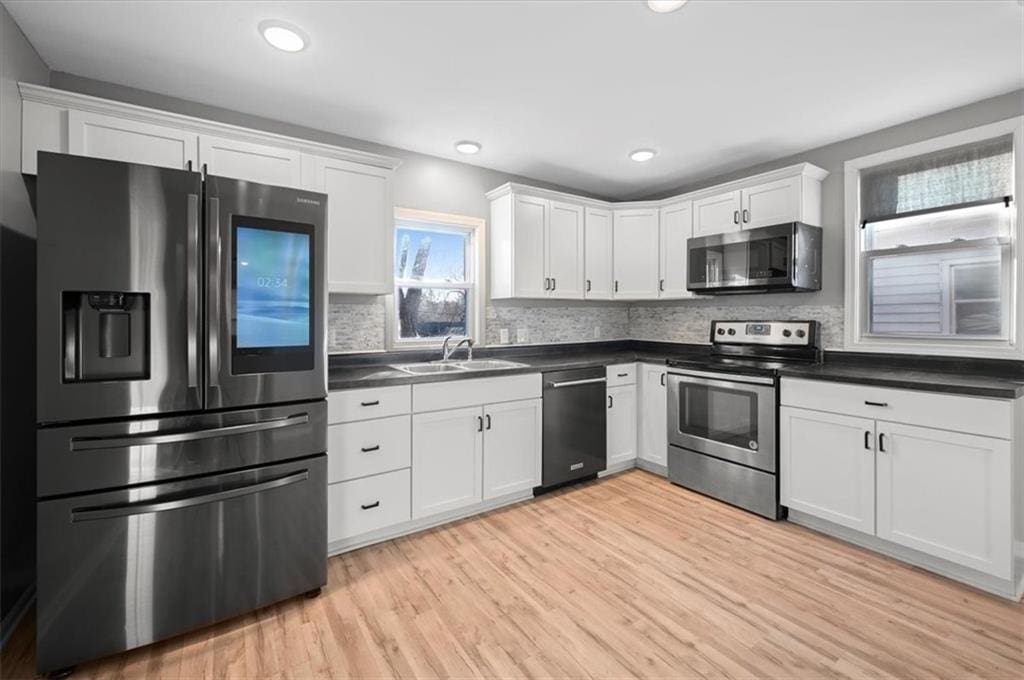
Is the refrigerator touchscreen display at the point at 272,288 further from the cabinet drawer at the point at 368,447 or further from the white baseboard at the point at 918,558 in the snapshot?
the white baseboard at the point at 918,558

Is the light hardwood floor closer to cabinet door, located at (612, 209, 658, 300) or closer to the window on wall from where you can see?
the window on wall

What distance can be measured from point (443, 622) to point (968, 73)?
363 cm

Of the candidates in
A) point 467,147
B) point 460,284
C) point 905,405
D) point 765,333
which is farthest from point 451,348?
point 905,405

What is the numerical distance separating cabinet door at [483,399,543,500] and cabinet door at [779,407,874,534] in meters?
1.55

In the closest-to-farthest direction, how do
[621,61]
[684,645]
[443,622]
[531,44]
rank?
[684,645], [443,622], [531,44], [621,61]

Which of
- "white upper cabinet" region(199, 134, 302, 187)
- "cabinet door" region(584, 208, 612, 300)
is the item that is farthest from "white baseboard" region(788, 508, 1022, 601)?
"white upper cabinet" region(199, 134, 302, 187)

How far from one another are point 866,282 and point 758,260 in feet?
2.25

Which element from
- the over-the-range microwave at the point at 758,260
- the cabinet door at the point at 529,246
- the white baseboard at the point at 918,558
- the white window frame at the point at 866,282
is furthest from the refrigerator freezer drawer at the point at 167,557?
the white window frame at the point at 866,282

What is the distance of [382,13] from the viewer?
1.89 meters

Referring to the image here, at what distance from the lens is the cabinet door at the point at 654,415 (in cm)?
362

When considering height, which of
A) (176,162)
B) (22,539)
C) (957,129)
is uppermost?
(957,129)

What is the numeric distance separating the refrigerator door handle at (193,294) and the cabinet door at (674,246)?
336 cm

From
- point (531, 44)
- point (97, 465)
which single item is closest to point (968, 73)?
point (531, 44)

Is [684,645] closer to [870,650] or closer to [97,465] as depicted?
[870,650]
